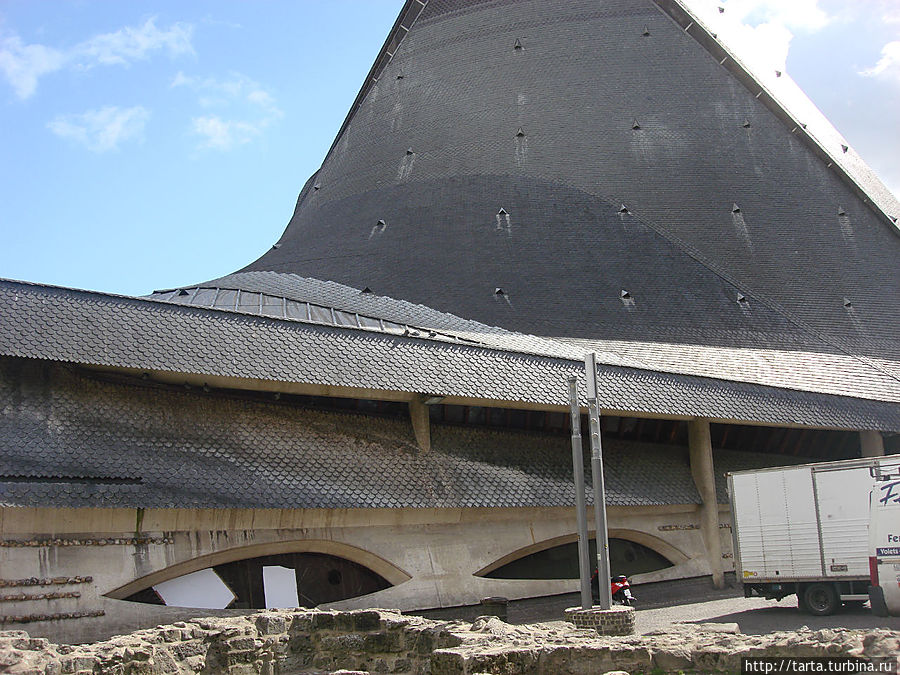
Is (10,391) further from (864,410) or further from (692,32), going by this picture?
(692,32)

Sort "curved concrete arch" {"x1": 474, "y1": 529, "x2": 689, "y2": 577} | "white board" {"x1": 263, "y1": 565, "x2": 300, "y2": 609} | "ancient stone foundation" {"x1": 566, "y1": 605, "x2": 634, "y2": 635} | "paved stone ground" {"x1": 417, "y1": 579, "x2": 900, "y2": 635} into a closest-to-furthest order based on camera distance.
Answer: "ancient stone foundation" {"x1": 566, "y1": 605, "x2": 634, "y2": 635} → "paved stone ground" {"x1": 417, "y1": 579, "x2": 900, "y2": 635} → "white board" {"x1": 263, "y1": 565, "x2": 300, "y2": 609} → "curved concrete arch" {"x1": 474, "y1": 529, "x2": 689, "y2": 577}

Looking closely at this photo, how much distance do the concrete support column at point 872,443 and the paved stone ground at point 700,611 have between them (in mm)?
5739

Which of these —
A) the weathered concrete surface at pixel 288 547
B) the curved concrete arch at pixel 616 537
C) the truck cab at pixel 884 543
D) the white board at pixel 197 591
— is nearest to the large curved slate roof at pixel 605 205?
the curved concrete arch at pixel 616 537

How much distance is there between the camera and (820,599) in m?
16.0

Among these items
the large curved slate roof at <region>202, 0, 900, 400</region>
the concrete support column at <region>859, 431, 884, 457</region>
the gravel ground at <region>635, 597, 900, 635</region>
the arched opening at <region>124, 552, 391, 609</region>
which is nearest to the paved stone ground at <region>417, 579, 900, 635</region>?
the gravel ground at <region>635, 597, 900, 635</region>

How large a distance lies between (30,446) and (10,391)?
3.78 feet

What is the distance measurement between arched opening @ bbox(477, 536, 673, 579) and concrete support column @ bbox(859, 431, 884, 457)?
6.61m

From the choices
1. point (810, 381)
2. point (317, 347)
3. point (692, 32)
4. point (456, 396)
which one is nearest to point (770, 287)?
point (810, 381)

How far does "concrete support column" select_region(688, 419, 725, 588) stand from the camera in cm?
2362

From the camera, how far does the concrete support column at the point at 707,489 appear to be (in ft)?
77.5

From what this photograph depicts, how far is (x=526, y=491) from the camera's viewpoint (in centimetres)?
2102

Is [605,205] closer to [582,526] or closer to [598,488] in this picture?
[598,488]

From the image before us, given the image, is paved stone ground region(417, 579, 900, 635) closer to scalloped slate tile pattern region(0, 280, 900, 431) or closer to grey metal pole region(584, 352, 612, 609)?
grey metal pole region(584, 352, 612, 609)

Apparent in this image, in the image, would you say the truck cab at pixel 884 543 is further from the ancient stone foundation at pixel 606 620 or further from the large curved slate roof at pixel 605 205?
the large curved slate roof at pixel 605 205
